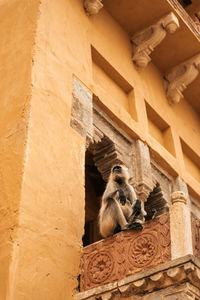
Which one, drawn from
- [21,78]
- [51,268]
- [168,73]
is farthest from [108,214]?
[168,73]

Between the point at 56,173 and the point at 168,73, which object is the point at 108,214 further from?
the point at 168,73

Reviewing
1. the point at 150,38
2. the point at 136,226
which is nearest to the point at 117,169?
the point at 136,226

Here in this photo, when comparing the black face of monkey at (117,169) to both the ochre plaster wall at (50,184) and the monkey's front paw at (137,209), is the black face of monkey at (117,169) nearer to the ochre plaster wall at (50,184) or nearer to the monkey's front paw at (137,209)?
the ochre plaster wall at (50,184)

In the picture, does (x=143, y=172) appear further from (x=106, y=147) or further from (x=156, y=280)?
(x=156, y=280)

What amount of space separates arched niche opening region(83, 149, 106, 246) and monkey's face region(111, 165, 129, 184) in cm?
238

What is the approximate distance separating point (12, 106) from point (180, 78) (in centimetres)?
390

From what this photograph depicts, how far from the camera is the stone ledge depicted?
477 cm

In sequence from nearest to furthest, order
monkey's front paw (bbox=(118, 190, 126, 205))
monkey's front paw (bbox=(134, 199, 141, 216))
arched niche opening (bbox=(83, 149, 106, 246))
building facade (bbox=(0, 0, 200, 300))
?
building facade (bbox=(0, 0, 200, 300)) < monkey's front paw (bbox=(134, 199, 141, 216)) < monkey's front paw (bbox=(118, 190, 126, 205)) < arched niche opening (bbox=(83, 149, 106, 246))

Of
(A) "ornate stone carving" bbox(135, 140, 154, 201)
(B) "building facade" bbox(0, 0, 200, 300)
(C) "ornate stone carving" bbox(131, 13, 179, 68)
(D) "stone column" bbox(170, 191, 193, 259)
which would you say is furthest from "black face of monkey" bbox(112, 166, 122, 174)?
(C) "ornate stone carving" bbox(131, 13, 179, 68)

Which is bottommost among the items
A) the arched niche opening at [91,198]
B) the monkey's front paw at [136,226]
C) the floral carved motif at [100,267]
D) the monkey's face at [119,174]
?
the floral carved motif at [100,267]

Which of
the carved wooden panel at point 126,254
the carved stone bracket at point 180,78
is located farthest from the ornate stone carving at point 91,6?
A: the carved wooden panel at point 126,254

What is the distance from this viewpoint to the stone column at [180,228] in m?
5.01

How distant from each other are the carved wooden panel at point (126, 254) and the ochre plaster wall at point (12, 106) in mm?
857

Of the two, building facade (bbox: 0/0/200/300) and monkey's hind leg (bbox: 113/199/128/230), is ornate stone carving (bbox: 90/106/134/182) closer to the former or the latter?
building facade (bbox: 0/0/200/300)
